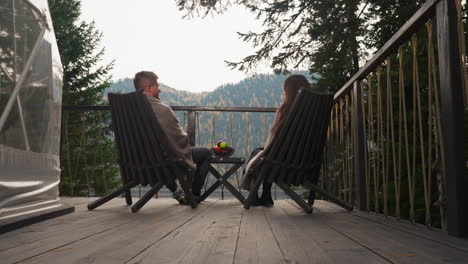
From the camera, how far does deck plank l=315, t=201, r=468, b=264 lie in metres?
1.10

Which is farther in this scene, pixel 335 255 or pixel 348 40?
pixel 348 40

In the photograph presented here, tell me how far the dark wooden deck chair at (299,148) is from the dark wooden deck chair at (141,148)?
2.04ft

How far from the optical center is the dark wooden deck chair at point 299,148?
8.60 feet

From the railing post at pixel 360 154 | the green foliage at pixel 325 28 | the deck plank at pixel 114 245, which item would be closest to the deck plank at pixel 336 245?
the deck plank at pixel 114 245

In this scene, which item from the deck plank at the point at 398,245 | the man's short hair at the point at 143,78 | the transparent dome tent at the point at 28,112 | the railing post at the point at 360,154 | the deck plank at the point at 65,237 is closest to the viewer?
the deck plank at the point at 398,245

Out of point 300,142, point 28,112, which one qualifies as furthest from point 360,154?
point 28,112

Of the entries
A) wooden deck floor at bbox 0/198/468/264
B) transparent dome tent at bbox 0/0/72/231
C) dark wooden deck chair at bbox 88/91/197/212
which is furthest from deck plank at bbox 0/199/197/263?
dark wooden deck chair at bbox 88/91/197/212

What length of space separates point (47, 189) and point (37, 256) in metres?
1.38

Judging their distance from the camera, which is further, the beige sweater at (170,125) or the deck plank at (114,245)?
the beige sweater at (170,125)

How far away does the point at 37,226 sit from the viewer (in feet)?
6.12

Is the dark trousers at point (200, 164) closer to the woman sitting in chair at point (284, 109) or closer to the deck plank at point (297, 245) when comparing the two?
the woman sitting in chair at point (284, 109)

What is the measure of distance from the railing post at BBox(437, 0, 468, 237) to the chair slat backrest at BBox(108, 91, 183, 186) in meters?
1.80

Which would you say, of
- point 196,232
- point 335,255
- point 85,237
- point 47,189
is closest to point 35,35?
point 47,189

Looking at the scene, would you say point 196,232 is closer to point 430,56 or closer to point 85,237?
point 85,237
